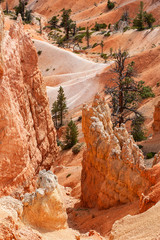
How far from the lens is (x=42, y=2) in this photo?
13012 cm

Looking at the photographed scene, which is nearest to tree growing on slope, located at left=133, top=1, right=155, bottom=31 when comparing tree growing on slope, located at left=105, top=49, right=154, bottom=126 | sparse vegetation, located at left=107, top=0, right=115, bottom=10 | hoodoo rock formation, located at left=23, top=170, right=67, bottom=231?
sparse vegetation, located at left=107, top=0, right=115, bottom=10

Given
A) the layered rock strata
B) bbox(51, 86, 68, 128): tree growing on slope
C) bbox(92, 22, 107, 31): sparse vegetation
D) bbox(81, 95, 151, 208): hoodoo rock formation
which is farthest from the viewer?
bbox(92, 22, 107, 31): sparse vegetation

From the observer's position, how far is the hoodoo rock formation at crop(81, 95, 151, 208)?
14.3 metres

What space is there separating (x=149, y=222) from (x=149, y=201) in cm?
241

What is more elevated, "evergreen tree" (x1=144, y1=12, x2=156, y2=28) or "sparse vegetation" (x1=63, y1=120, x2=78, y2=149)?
"evergreen tree" (x1=144, y1=12, x2=156, y2=28)

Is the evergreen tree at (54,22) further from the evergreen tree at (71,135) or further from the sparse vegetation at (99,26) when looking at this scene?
the evergreen tree at (71,135)

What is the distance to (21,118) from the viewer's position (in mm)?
14625

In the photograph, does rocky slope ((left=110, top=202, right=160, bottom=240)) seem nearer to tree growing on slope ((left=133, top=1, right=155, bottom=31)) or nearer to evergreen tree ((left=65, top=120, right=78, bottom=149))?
evergreen tree ((left=65, top=120, right=78, bottom=149))

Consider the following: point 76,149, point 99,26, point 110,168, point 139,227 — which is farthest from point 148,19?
point 139,227

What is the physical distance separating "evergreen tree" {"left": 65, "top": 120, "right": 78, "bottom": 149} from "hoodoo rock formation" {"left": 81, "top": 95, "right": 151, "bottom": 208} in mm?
16096

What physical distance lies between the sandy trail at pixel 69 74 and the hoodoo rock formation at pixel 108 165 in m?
33.3

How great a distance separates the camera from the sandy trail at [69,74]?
52438 mm

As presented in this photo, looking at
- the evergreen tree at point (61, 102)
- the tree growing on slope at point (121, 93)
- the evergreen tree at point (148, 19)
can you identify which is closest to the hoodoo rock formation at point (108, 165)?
the tree growing on slope at point (121, 93)

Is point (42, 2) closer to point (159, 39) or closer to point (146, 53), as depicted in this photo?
point (159, 39)
